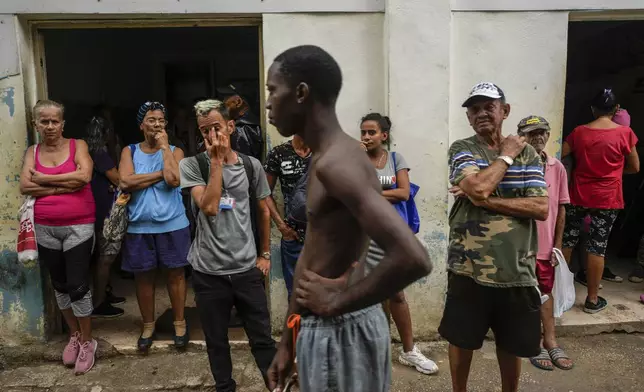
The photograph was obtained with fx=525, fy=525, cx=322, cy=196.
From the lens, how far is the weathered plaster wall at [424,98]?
4.07 metres

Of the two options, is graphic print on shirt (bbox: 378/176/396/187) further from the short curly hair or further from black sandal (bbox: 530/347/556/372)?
the short curly hair

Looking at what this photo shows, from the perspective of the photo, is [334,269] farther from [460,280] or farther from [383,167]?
[383,167]

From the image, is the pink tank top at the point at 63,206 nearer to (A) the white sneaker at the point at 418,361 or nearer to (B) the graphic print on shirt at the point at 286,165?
(B) the graphic print on shirt at the point at 286,165

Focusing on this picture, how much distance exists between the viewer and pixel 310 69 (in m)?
1.77

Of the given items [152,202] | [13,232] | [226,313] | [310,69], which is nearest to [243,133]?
[152,202]

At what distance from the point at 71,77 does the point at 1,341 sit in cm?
357

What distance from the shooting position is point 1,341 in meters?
4.24

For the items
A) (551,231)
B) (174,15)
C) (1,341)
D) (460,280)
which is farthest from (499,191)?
(1,341)

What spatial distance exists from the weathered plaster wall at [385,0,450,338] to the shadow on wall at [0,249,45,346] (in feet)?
10.2

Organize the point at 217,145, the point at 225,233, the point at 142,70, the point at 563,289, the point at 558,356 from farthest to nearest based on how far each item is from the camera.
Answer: the point at 142,70, the point at 558,356, the point at 563,289, the point at 225,233, the point at 217,145

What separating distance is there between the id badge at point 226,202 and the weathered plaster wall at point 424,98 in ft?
5.10

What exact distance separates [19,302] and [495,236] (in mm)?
3679

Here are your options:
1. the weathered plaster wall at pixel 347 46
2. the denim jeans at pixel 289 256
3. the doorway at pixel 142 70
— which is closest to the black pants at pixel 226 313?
the denim jeans at pixel 289 256

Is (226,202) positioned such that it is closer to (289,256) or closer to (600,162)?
(289,256)
